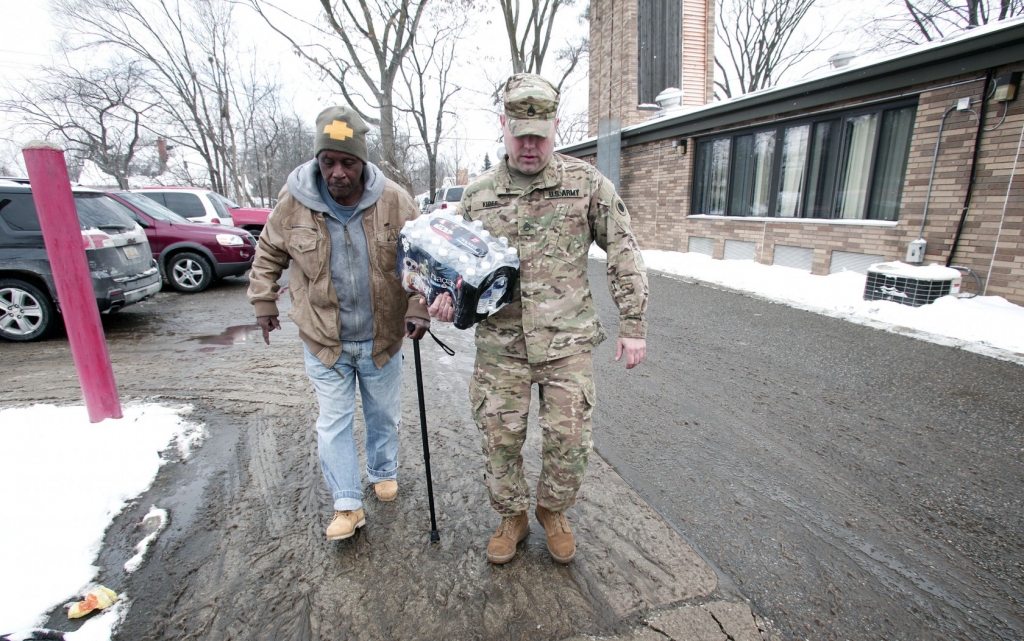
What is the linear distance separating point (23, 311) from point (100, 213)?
1.41 meters

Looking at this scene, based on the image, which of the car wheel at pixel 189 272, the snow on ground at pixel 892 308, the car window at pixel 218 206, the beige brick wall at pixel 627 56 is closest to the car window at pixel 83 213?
the car wheel at pixel 189 272

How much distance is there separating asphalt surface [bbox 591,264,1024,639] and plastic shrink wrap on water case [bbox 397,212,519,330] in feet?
5.01

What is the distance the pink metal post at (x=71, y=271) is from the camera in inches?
123

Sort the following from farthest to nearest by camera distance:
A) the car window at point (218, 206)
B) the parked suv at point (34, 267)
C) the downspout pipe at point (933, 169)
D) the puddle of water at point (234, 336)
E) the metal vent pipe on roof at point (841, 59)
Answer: the car window at point (218, 206) < the metal vent pipe on roof at point (841, 59) < the downspout pipe at point (933, 169) < the puddle of water at point (234, 336) < the parked suv at point (34, 267)

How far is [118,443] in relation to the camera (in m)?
3.17

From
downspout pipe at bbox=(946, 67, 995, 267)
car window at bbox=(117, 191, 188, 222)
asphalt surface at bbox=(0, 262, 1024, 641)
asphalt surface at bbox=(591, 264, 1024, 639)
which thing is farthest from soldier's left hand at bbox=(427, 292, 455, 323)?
car window at bbox=(117, 191, 188, 222)

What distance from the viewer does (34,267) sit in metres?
5.84

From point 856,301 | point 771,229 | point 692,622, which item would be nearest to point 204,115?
point 771,229

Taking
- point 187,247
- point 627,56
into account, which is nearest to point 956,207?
point 627,56

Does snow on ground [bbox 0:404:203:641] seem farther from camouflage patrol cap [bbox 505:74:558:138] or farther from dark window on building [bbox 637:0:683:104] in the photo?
dark window on building [bbox 637:0:683:104]

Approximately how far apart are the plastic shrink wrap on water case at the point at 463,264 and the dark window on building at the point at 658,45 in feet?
50.6

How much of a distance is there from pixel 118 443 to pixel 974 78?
33.1 ft

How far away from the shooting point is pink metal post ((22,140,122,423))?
3.13 meters

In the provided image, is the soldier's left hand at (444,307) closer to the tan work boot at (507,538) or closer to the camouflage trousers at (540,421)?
the camouflage trousers at (540,421)
